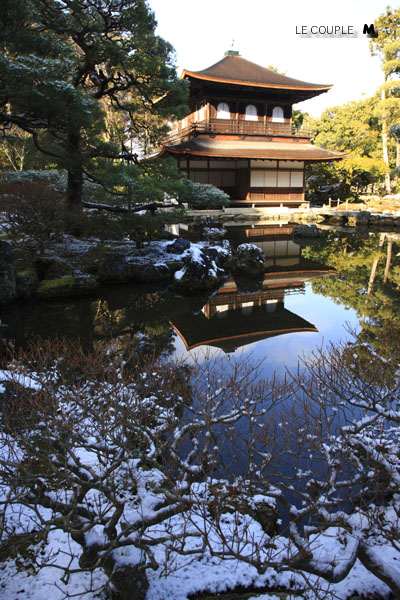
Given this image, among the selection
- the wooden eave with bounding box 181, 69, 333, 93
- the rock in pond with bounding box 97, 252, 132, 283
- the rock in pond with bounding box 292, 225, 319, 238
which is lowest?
the rock in pond with bounding box 97, 252, 132, 283

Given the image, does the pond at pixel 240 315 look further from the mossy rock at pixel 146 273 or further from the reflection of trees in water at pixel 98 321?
the mossy rock at pixel 146 273

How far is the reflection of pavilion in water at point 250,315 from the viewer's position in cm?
779

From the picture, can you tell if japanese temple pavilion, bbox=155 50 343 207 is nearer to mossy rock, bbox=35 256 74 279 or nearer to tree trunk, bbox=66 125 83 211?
tree trunk, bbox=66 125 83 211

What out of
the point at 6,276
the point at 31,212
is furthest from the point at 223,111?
the point at 6,276

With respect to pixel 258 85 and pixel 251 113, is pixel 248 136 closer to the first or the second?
pixel 251 113

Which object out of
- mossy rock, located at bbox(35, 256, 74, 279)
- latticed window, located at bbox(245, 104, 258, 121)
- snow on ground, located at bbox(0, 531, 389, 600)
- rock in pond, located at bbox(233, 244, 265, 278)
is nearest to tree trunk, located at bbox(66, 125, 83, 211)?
mossy rock, located at bbox(35, 256, 74, 279)

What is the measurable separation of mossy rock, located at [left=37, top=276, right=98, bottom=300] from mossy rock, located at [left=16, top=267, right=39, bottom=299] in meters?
0.16

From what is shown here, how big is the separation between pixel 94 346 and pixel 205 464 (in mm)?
4280

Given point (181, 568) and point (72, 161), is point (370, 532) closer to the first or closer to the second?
point (181, 568)

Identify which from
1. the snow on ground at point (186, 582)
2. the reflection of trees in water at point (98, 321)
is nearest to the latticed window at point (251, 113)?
the reflection of trees in water at point (98, 321)

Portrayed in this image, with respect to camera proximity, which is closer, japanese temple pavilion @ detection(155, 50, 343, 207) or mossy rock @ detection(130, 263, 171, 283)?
mossy rock @ detection(130, 263, 171, 283)

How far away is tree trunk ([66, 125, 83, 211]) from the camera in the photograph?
11.0m

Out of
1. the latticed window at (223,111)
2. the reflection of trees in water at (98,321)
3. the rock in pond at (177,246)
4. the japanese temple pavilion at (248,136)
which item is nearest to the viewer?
the reflection of trees in water at (98,321)

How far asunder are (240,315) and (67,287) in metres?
4.53
